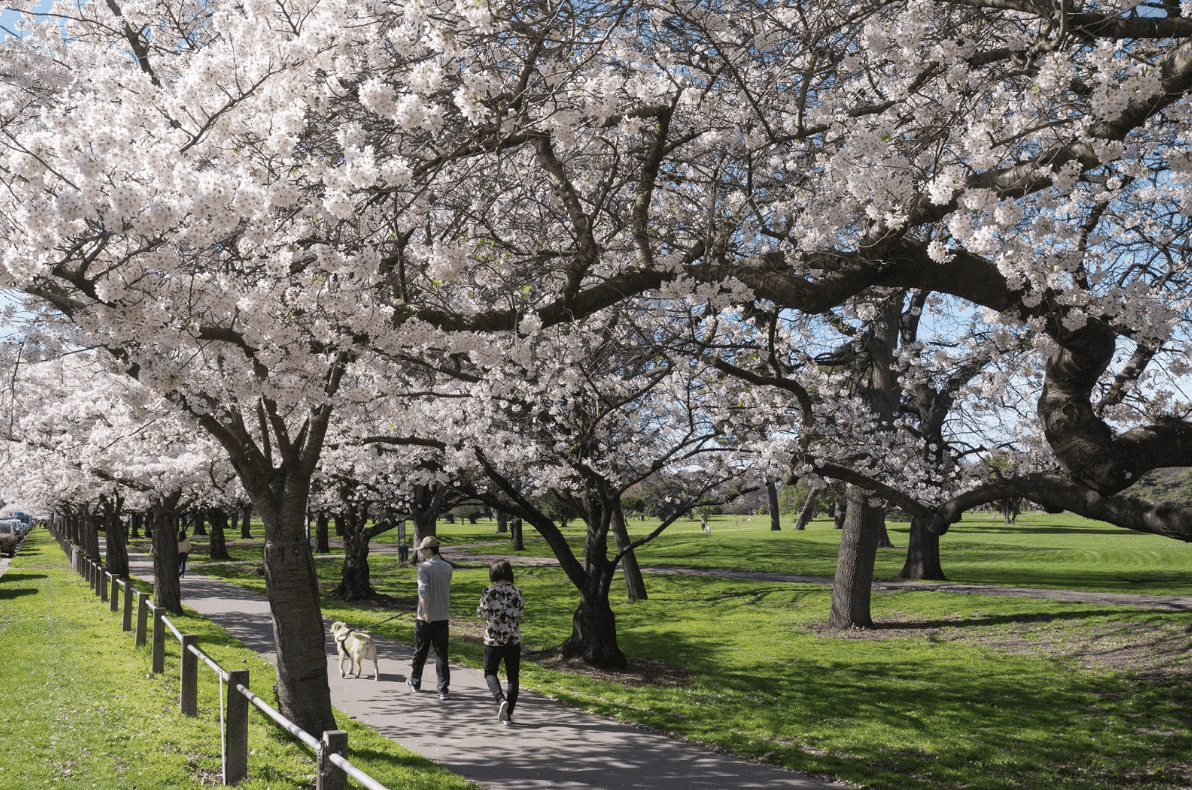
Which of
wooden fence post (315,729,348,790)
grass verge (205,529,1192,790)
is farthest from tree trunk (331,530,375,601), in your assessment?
wooden fence post (315,729,348,790)

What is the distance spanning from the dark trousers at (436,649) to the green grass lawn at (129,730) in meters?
1.51

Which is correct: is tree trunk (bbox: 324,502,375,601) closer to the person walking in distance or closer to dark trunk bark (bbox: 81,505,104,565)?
the person walking in distance

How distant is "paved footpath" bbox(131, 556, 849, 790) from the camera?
7195 millimetres

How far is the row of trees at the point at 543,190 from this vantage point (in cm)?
544

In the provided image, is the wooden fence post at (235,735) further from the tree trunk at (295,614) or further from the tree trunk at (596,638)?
the tree trunk at (596,638)

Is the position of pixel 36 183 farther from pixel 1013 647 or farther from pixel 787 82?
pixel 1013 647

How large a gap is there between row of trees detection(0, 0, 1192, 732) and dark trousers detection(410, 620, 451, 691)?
2509 mm

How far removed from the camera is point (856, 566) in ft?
58.2

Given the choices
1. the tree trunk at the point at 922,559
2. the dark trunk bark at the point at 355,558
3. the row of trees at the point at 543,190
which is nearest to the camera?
the row of trees at the point at 543,190

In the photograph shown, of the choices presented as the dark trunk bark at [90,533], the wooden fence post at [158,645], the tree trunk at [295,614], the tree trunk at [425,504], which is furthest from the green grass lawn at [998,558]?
the wooden fence post at [158,645]

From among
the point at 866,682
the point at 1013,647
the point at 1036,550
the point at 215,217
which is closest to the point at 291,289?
the point at 215,217

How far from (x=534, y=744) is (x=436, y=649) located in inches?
101

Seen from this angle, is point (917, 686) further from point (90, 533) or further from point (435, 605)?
point (90, 533)

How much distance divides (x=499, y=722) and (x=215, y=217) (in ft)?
20.0
